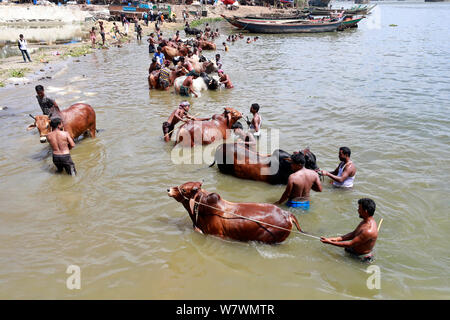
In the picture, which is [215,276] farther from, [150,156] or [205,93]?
[205,93]

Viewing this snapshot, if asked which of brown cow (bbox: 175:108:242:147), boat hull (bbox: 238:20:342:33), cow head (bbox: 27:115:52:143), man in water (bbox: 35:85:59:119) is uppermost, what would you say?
boat hull (bbox: 238:20:342:33)

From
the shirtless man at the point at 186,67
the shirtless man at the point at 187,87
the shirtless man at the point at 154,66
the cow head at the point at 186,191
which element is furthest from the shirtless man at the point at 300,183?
the shirtless man at the point at 154,66

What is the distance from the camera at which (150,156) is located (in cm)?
793

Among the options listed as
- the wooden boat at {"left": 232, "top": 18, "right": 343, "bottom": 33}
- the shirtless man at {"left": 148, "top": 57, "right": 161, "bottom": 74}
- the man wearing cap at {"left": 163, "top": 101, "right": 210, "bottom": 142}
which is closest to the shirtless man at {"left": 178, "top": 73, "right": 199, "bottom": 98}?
the shirtless man at {"left": 148, "top": 57, "right": 161, "bottom": 74}

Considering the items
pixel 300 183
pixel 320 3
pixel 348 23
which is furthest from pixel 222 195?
Answer: pixel 320 3

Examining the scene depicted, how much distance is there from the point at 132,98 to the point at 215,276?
1049 centimetres

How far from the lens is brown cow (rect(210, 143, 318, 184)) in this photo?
20.2ft

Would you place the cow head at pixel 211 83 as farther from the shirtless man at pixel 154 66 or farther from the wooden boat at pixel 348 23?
the wooden boat at pixel 348 23

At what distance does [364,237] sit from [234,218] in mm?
1835

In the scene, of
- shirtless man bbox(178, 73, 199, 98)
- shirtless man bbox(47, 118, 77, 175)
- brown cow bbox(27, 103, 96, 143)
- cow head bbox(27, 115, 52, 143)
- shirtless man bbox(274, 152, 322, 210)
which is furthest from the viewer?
shirtless man bbox(178, 73, 199, 98)

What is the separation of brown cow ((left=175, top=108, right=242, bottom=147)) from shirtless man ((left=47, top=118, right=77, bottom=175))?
2.73 m

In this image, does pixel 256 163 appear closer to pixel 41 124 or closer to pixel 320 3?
pixel 41 124

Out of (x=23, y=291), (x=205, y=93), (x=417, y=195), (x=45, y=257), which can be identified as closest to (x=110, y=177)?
(x=45, y=257)

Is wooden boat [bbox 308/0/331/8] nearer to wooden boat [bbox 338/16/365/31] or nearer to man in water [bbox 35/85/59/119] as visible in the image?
wooden boat [bbox 338/16/365/31]
